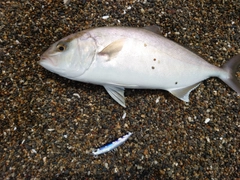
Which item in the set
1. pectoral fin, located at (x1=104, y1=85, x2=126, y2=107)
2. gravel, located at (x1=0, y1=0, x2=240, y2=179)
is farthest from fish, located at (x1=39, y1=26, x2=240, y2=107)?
Result: gravel, located at (x1=0, y1=0, x2=240, y2=179)

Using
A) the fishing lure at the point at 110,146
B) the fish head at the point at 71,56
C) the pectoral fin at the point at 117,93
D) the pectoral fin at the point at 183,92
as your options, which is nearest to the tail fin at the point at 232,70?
Result: the pectoral fin at the point at 183,92

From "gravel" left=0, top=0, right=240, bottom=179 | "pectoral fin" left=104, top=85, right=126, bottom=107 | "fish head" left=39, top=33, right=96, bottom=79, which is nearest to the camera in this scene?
"fish head" left=39, top=33, right=96, bottom=79

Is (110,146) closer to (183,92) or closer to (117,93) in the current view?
(117,93)

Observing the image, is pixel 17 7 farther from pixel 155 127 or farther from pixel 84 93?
pixel 155 127

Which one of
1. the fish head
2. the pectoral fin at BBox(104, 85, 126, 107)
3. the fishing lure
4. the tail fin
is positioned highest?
the fish head

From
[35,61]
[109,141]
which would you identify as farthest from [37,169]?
[35,61]

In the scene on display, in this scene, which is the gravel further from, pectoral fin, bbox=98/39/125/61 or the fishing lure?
pectoral fin, bbox=98/39/125/61

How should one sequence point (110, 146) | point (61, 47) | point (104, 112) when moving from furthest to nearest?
point (104, 112), point (110, 146), point (61, 47)

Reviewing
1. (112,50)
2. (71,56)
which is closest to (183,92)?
(112,50)
